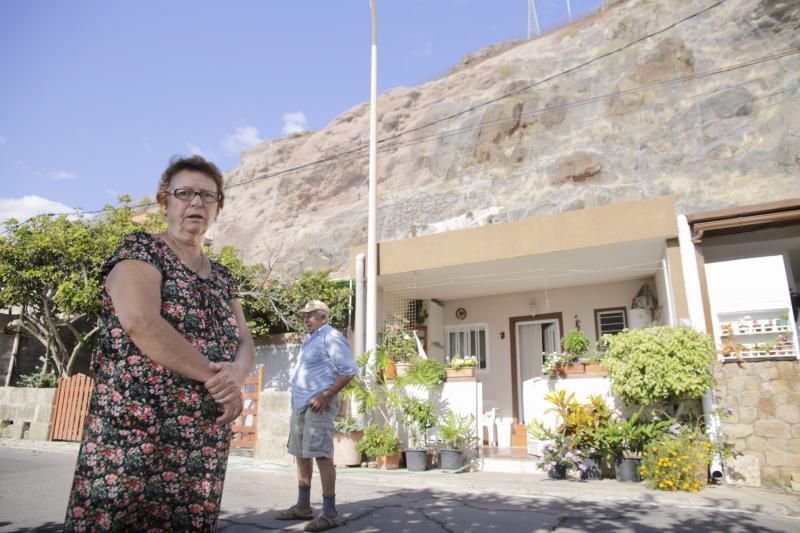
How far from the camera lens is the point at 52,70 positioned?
12688 mm

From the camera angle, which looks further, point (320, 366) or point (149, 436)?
point (320, 366)

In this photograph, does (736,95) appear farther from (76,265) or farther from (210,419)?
(210,419)

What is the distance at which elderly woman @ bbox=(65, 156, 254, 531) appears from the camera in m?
1.54

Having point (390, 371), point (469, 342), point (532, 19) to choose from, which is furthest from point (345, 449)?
point (532, 19)

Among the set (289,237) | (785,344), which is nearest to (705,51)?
(289,237)

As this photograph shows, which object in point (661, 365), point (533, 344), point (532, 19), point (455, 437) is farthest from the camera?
point (532, 19)

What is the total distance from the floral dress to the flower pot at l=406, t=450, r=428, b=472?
21.0ft

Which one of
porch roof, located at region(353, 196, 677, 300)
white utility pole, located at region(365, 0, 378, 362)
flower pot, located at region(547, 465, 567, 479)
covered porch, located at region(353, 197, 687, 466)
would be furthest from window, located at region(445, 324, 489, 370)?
flower pot, located at region(547, 465, 567, 479)

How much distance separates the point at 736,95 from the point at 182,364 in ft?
120

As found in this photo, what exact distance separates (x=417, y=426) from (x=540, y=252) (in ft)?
11.8

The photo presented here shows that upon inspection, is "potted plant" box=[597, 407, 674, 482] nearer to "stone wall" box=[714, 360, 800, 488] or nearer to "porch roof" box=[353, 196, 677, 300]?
"stone wall" box=[714, 360, 800, 488]

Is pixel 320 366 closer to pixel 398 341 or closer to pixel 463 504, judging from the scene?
pixel 463 504

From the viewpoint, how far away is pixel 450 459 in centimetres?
764

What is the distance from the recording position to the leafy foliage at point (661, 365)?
672cm
